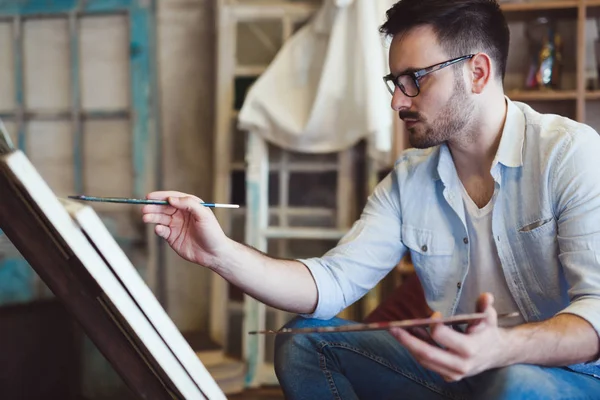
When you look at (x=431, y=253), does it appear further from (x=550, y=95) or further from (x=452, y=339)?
(x=550, y=95)

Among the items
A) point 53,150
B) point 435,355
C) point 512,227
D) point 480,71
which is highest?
point 480,71

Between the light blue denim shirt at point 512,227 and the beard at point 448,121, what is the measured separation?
0.07 m

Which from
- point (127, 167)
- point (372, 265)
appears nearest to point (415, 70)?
point (372, 265)

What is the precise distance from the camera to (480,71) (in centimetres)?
154

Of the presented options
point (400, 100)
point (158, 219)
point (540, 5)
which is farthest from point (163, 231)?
point (540, 5)

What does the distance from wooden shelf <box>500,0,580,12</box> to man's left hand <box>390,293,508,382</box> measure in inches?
79.5

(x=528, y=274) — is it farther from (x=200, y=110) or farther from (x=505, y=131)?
A: (x=200, y=110)

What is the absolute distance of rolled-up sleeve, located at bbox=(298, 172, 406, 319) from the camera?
147 cm

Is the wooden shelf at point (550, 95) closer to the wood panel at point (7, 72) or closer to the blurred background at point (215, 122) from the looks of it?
the blurred background at point (215, 122)

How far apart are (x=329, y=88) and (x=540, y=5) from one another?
0.92m

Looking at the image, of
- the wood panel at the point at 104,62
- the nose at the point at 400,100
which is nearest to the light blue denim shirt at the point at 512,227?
the nose at the point at 400,100

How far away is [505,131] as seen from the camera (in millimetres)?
1490

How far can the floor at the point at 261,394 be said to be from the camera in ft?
8.93

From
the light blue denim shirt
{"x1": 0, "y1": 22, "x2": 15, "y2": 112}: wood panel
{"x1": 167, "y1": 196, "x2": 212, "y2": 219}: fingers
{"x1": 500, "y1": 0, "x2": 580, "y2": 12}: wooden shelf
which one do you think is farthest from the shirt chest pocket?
{"x1": 0, "y1": 22, "x2": 15, "y2": 112}: wood panel
